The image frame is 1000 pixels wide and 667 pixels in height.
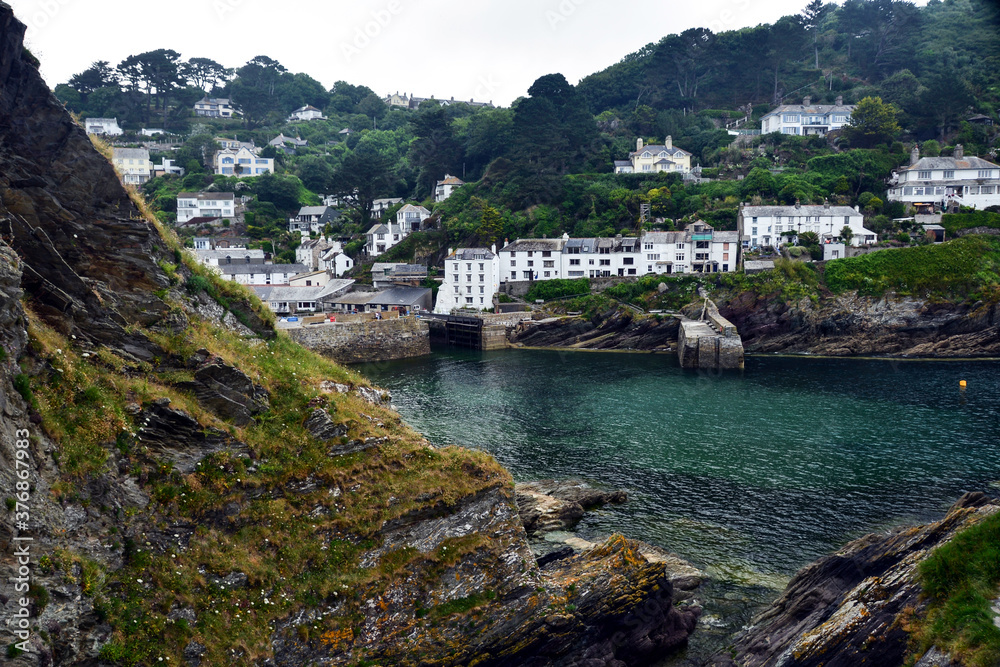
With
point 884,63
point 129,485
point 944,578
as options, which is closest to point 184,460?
point 129,485

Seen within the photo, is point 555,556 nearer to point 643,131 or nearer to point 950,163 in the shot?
point 950,163

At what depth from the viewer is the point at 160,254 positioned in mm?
20203

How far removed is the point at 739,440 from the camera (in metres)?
38.8

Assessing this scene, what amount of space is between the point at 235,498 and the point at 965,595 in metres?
16.5

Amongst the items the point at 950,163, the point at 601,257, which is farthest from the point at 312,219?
the point at 950,163

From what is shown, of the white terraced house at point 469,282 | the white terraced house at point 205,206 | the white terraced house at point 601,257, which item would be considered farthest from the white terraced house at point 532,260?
the white terraced house at point 205,206

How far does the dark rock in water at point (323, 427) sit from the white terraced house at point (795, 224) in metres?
73.1

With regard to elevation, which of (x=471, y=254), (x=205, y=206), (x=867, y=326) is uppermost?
(x=205, y=206)

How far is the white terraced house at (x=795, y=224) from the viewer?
80625 mm

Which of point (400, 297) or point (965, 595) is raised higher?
point (400, 297)

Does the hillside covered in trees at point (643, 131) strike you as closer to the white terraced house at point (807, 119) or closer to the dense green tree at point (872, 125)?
the dense green tree at point (872, 125)

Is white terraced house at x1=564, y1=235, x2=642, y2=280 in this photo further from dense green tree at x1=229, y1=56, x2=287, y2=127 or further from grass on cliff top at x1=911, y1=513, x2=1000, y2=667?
dense green tree at x1=229, y1=56, x2=287, y2=127

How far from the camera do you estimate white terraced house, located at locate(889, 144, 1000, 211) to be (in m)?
83.2

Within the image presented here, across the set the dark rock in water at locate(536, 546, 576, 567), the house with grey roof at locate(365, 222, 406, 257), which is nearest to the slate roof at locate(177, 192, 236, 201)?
the house with grey roof at locate(365, 222, 406, 257)
